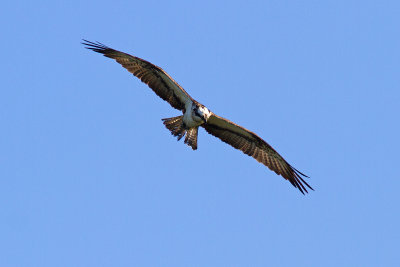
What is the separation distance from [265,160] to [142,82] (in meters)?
4.05

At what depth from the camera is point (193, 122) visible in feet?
60.9

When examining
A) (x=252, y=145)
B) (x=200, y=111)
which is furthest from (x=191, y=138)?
(x=252, y=145)

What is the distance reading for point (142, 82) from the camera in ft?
61.9

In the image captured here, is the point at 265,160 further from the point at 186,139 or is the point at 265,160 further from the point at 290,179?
the point at 186,139

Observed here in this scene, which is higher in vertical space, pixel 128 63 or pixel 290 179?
pixel 128 63

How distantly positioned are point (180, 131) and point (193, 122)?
41cm

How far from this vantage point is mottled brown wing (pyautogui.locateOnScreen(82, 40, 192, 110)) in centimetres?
1861

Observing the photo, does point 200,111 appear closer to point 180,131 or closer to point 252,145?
point 180,131

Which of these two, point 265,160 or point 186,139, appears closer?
point 186,139

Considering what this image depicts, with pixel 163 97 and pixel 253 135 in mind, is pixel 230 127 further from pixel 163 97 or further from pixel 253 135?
pixel 163 97

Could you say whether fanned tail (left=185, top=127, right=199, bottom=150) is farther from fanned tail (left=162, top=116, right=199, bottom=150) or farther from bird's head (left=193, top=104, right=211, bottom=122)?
bird's head (left=193, top=104, right=211, bottom=122)

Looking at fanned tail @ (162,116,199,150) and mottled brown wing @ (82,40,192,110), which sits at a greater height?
mottled brown wing @ (82,40,192,110)

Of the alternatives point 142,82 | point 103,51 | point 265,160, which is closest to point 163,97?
point 142,82

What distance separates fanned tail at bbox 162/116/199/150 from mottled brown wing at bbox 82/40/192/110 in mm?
523
